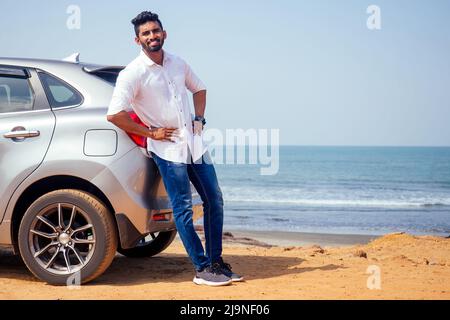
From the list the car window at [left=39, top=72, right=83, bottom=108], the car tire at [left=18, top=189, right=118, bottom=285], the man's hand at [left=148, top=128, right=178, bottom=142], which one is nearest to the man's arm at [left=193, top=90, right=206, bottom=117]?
the man's hand at [left=148, top=128, right=178, bottom=142]

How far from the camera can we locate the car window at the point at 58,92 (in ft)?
18.3

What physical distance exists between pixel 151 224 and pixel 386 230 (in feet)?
40.2

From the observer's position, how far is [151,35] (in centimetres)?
543

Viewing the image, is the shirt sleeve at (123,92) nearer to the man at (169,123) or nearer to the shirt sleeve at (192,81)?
the man at (169,123)

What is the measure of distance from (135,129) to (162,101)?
1.16ft

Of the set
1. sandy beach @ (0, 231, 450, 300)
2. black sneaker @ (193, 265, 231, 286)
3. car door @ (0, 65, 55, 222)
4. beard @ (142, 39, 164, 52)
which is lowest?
sandy beach @ (0, 231, 450, 300)

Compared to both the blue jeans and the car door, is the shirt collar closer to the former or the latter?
the blue jeans

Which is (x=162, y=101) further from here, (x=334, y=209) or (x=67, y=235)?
(x=334, y=209)

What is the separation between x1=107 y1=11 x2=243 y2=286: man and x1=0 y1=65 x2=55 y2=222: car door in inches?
26.6

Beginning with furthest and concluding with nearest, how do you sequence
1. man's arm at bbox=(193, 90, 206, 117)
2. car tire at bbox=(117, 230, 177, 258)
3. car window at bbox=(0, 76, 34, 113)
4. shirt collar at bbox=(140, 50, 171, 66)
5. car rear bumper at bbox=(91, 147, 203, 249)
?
car tire at bbox=(117, 230, 177, 258), man's arm at bbox=(193, 90, 206, 117), car window at bbox=(0, 76, 34, 113), shirt collar at bbox=(140, 50, 171, 66), car rear bumper at bbox=(91, 147, 203, 249)

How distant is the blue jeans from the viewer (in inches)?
213

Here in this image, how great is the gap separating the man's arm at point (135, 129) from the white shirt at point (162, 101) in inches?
2.6

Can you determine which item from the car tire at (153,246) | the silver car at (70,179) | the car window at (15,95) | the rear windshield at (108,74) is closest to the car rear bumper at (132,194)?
the silver car at (70,179)

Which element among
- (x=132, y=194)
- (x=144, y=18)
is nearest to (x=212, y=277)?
(x=132, y=194)
